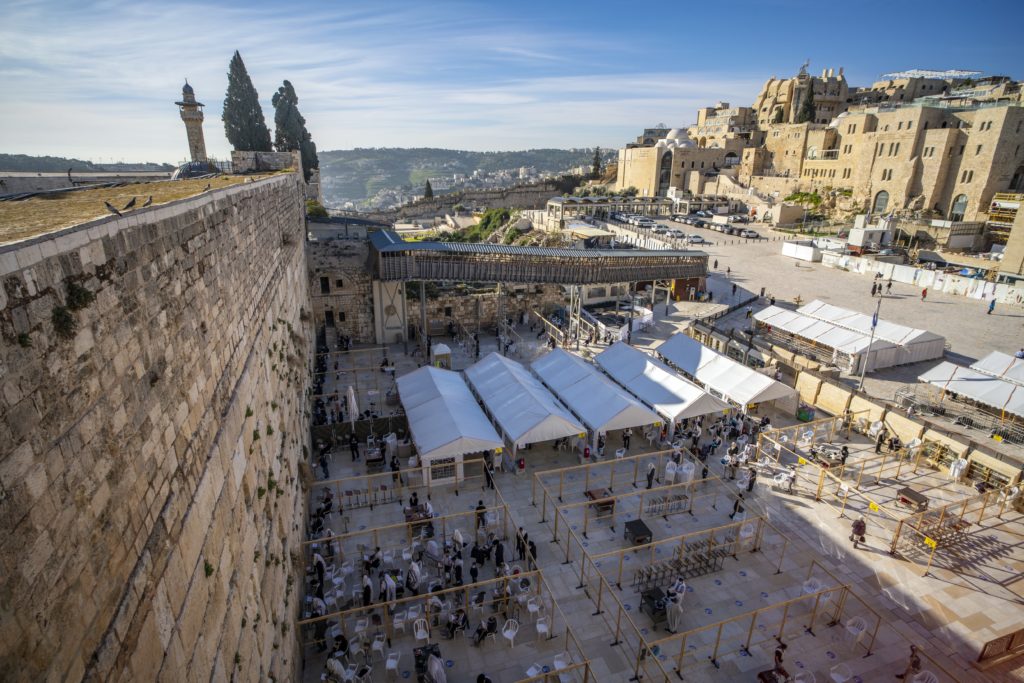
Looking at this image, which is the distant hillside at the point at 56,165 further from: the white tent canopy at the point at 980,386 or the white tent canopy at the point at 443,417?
the white tent canopy at the point at 980,386

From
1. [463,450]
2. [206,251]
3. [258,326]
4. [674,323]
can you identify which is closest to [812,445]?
[463,450]

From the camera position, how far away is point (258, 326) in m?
10.6

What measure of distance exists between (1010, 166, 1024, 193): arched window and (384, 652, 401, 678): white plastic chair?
2550 inches

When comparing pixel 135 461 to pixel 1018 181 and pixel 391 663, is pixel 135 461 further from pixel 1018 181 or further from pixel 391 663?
pixel 1018 181

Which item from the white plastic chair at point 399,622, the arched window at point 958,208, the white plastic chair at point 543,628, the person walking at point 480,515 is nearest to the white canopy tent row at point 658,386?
the person walking at point 480,515

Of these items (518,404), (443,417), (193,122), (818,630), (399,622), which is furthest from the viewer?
(193,122)

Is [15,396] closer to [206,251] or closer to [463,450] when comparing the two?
[206,251]

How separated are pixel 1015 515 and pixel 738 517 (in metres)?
7.93

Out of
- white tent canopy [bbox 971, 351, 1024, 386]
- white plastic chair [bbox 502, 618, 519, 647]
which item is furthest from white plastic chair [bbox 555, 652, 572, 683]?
white tent canopy [bbox 971, 351, 1024, 386]

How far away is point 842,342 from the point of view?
22.9m

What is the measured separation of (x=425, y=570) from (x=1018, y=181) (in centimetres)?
6398

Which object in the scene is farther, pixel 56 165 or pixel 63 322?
pixel 56 165

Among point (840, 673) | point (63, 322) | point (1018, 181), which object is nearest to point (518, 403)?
point (840, 673)

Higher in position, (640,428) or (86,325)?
(86,325)
